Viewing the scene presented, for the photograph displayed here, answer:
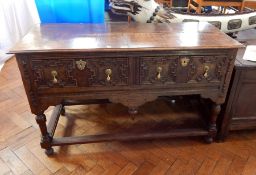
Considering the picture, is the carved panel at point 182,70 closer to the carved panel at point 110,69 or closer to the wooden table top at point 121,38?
the wooden table top at point 121,38

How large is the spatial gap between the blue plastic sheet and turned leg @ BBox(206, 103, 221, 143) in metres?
0.97

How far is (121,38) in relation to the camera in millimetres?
1195

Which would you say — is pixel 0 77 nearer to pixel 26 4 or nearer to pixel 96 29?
pixel 26 4

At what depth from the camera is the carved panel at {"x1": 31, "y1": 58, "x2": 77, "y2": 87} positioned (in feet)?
3.56

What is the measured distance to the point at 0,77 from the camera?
236 cm

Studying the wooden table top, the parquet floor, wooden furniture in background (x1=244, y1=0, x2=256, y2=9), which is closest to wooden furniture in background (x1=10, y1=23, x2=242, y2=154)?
the wooden table top

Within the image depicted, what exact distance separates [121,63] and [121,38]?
0.15 metres

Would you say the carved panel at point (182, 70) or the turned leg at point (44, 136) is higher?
the carved panel at point (182, 70)

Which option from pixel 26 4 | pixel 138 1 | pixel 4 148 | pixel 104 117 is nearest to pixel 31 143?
pixel 4 148

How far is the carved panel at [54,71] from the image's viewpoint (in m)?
1.09

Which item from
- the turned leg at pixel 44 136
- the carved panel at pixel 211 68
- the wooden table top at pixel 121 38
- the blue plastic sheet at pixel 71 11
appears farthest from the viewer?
the blue plastic sheet at pixel 71 11

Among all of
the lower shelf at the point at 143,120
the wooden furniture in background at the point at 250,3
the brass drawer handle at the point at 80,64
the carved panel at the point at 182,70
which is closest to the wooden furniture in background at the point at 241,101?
the lower shelf at the point at 143,120

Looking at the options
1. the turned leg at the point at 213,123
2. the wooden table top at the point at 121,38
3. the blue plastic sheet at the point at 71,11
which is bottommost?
the turned leg at the point at 213,123

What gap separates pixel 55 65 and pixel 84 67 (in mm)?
141
